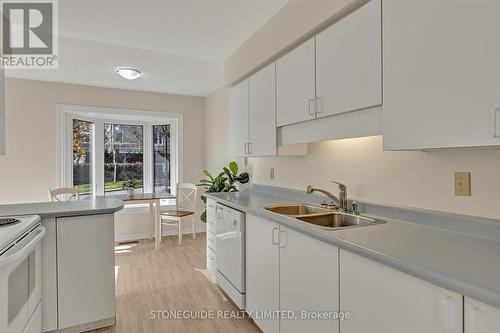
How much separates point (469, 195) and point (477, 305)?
2.28ft

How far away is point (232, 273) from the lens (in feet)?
8.07

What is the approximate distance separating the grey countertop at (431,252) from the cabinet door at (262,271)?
0.37 meters

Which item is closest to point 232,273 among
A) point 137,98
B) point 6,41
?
point 6,41

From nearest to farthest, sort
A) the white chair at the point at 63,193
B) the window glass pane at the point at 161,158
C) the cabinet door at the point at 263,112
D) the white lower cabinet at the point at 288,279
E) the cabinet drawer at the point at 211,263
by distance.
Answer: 1. the white lower cabinet at the point at 288,279
2. the cabinet door at the point at 263,112
3. the cabinet drawer at the point at 211,263
4. the white chair at the point at 63,193
5. the window glass pane at the point at 161,158

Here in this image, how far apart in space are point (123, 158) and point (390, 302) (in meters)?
4.79

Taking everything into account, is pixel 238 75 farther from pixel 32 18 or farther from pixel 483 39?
pixel 483 39

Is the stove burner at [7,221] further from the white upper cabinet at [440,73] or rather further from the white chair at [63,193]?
the white upper cabinet at [440,73]

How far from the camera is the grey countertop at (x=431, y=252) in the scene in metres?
0.85

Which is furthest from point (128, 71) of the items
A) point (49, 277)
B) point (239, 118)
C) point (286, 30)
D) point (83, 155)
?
point (49, 277)

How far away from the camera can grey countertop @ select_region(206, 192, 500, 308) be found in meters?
0.85

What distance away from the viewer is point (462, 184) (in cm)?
137

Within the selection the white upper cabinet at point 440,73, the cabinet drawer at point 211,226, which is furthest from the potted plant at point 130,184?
the white upper cabinet at point 440,73

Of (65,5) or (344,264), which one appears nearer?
(344,264)

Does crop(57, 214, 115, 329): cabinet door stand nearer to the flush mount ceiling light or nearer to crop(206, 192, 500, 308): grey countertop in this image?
crop(206, 192, 500, 308): grey countertop
